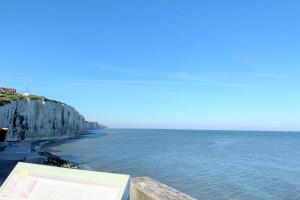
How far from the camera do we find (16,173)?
4.66 meters

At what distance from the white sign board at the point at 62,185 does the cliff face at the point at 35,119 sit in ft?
250

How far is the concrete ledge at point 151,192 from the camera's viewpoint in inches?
177

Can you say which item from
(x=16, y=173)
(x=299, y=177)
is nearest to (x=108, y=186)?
(x=16, y=173)

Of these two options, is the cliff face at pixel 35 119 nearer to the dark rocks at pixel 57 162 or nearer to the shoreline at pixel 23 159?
the shoreline at pixel 23 159

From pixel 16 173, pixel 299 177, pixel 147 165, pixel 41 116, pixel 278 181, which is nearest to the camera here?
pixel 16 173

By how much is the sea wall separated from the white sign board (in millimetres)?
76160

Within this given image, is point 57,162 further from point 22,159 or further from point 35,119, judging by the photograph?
point 35,119

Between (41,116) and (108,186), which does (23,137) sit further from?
(108,186)

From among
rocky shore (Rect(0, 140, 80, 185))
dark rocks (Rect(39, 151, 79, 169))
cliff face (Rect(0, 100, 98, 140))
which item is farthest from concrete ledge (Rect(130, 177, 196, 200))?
cliff face (Rect(0, 100, 98, 140))

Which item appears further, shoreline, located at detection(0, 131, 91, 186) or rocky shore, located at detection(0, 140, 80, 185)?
shoreline, located at detection(0, 131, 91, 186)

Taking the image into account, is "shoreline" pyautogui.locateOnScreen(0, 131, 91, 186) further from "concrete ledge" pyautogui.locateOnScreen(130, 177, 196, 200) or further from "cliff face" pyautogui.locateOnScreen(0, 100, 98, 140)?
"cliff face" pyautogui.locateOnScreen(0, 100, 98, 140)

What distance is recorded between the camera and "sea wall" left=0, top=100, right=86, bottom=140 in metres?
80.6

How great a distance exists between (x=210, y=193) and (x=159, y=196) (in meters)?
28.4

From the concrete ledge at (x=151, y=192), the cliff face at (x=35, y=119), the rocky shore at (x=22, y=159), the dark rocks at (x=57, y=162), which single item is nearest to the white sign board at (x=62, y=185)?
the concrete ledge at (x=151, y=192)
